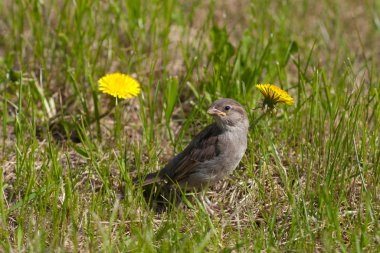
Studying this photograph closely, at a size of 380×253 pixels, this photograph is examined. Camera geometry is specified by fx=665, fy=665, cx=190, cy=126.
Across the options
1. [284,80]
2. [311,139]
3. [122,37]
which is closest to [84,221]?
[311,139]

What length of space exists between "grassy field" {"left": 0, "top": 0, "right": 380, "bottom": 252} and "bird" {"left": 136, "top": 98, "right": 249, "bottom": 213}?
0.58ft

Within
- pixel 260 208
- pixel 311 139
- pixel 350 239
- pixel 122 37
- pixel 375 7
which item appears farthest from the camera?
pixel 375 7

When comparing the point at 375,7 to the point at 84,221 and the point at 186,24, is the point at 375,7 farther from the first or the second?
the point at 84,221

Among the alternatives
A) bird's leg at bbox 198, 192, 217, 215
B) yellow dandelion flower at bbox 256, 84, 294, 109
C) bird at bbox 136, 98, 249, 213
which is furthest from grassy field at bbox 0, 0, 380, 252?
yellow dandelion flower at bbox 256, 84, 294, 109

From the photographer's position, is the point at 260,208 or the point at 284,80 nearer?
the point at 260,208

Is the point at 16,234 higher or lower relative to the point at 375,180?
Result: lower

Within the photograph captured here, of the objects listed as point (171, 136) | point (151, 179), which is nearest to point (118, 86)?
point (171, 136)

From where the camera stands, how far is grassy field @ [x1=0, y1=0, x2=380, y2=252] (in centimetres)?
443

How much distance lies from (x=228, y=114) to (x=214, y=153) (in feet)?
1.06

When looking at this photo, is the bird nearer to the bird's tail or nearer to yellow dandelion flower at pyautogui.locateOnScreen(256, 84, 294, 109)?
the bird's tail

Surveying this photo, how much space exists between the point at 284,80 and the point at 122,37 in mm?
1971

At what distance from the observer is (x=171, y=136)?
5715 millimetres

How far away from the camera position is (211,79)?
5953 millimetres

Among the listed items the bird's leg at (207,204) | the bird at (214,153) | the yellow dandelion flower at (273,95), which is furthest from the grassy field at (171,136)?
the yellow dandelion flower at (273,95)
